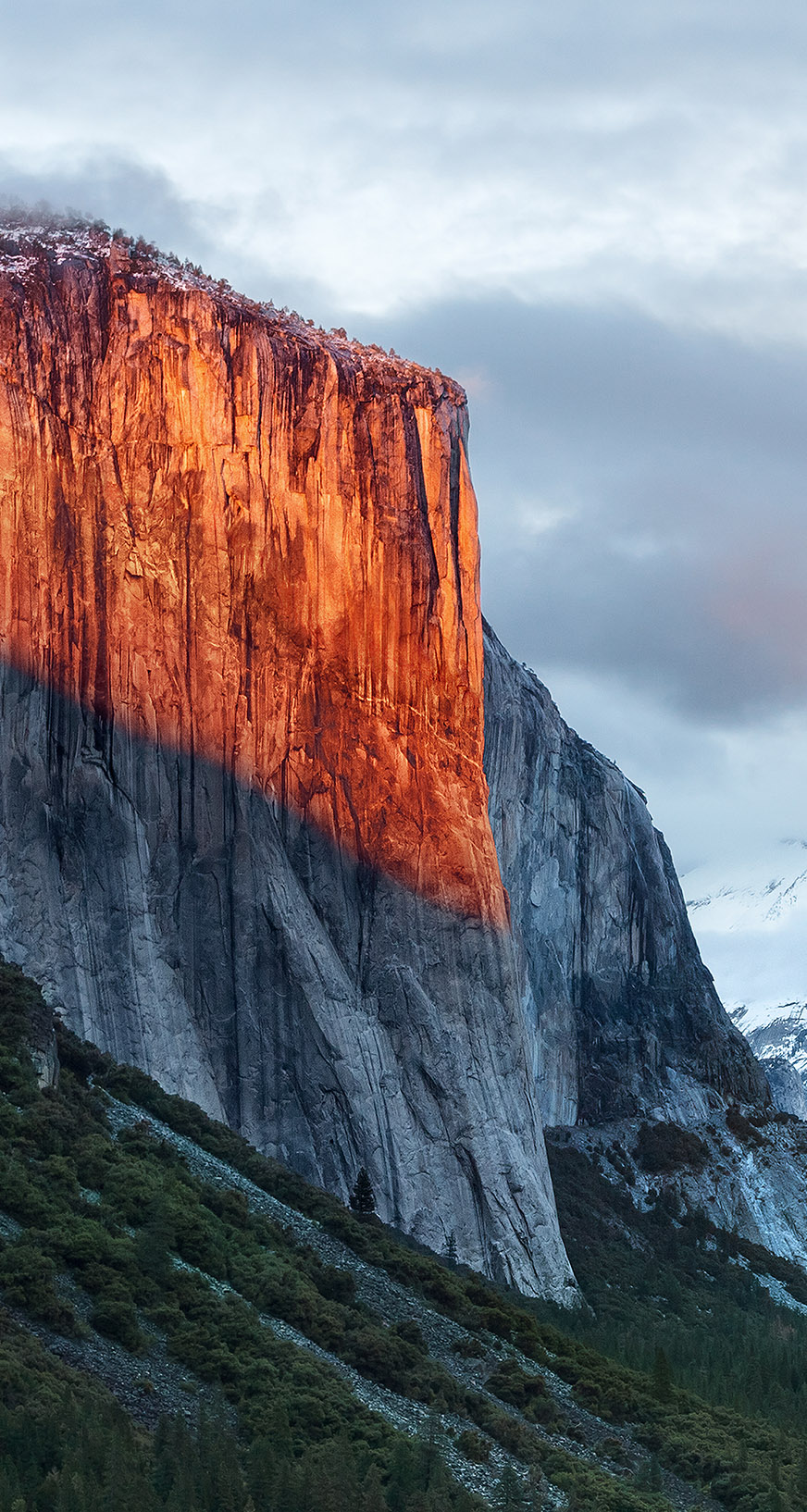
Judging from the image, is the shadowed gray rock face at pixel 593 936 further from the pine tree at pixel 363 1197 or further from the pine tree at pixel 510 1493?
the pine tree at pixel 510 1493

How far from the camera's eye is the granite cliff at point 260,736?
315 feet

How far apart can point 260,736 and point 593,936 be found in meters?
55.5

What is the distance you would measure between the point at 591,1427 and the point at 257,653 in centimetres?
Answer: 4552

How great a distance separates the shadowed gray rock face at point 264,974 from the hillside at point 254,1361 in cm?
1372

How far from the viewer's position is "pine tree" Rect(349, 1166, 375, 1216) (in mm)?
87125

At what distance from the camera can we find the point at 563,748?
15062cm

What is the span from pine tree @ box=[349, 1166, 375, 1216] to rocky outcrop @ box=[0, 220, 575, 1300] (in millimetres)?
6004

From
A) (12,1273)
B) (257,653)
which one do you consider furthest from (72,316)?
(12,1273)

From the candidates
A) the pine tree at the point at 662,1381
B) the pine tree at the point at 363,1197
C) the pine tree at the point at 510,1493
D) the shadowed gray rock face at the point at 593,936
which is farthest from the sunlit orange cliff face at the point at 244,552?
the pine tree at the point at 510,1493

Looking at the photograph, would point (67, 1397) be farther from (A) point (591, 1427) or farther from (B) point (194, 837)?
(B) point (194, 837)

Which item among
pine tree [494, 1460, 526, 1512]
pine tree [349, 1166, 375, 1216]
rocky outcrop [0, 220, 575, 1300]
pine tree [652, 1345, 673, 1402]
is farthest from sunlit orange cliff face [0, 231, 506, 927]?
pine tree [494, 1460, 526, 1512]

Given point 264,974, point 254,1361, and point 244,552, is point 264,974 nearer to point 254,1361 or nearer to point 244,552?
point 244,552

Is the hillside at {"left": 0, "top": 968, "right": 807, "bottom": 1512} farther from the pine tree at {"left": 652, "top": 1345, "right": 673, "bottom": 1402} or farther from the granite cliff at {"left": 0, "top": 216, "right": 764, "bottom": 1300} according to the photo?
the granite cliff at {"left": 0, "top": 216, "right": 764, "bottom": 1300}

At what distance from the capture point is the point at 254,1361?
186 ft
